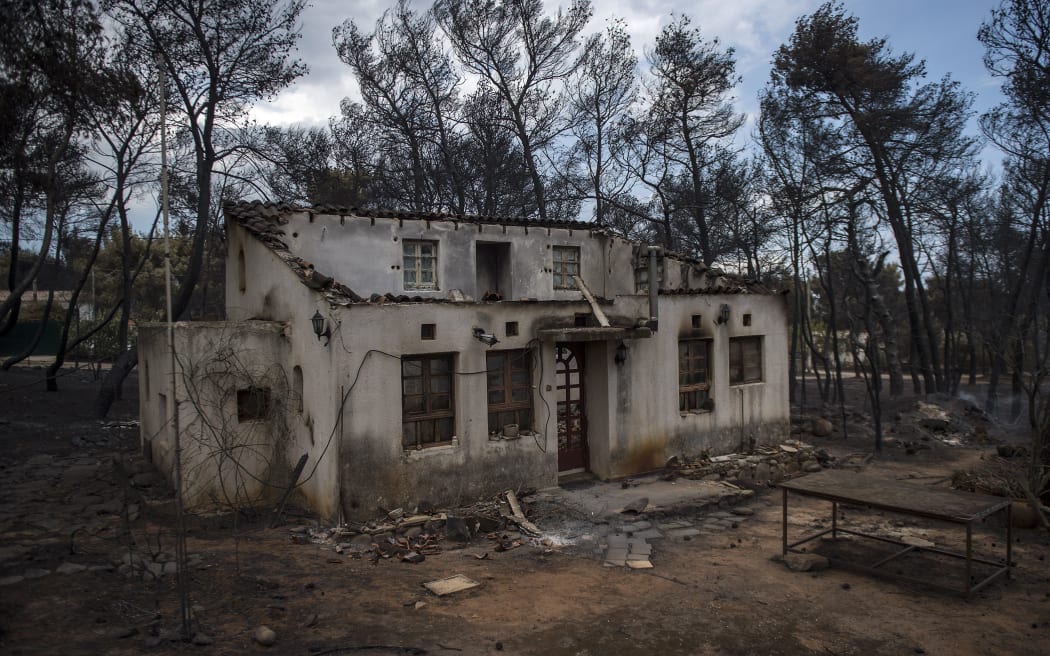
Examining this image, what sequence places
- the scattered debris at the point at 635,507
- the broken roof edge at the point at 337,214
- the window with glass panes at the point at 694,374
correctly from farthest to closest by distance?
the window with glass panes at the point at 694,374
the scattered debris at the point at 635,507
the broken roof edge at the point at 337,214

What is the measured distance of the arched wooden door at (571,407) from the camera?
526 inches

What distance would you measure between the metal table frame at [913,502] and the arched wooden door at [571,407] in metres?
4.81

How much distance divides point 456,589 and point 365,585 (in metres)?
1.14

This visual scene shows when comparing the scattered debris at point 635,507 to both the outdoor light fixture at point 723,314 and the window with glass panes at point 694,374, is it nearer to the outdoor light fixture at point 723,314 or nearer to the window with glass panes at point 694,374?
the window with glass panes at point 694,374

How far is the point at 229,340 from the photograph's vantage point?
11312mm

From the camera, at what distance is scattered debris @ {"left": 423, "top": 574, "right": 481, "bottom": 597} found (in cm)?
807

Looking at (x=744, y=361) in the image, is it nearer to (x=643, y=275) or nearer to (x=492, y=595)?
(x=643, y=275)

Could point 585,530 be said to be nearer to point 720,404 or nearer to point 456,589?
point 456,589

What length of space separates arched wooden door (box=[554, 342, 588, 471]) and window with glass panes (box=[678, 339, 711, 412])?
2.28m

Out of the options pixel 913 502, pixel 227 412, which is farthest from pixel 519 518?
pixel 913 502

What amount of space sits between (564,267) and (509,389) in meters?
6.26

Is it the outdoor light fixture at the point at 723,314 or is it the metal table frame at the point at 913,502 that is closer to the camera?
the metal table frame at the point at 913,502

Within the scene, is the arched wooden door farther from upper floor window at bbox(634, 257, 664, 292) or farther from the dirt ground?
upper floor window at bbox(634, 257, 664, 292)

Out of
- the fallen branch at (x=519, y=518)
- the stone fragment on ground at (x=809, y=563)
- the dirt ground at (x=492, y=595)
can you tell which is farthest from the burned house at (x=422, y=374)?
the stone fragment on ground at (x=809, y=563)
